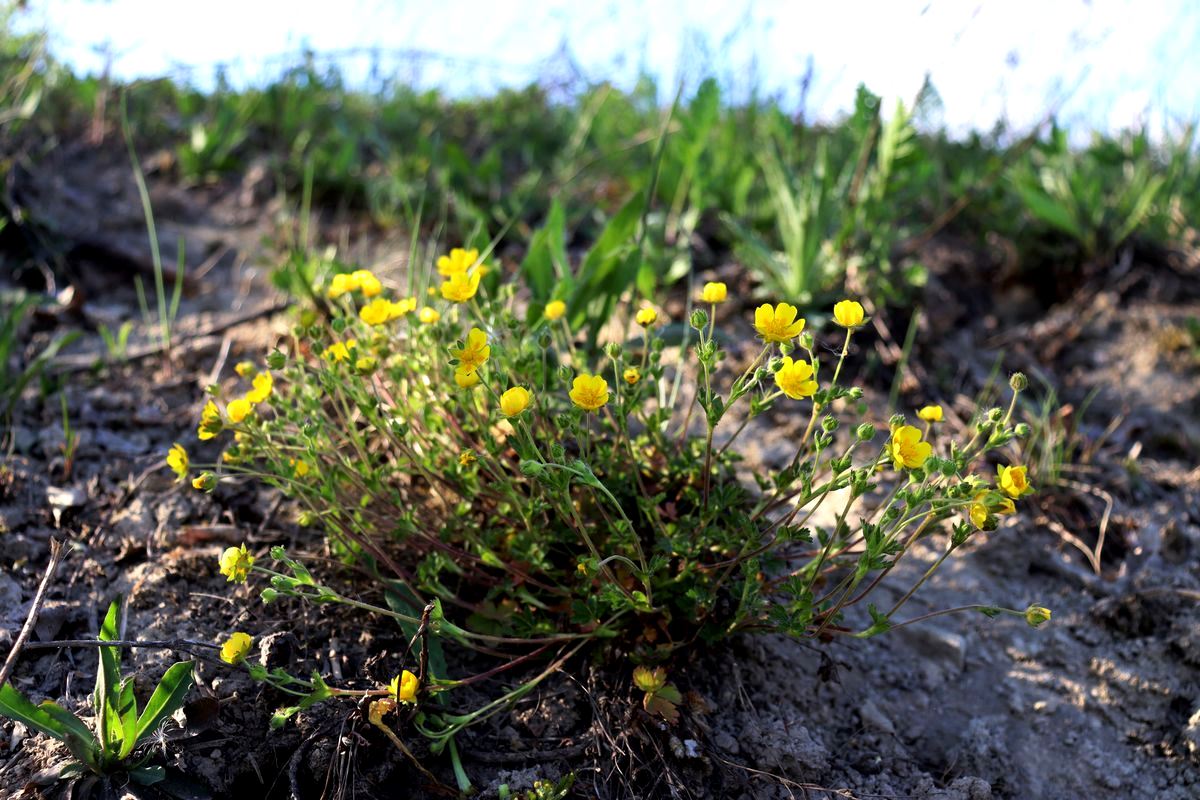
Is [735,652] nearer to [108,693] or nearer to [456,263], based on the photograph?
[456,263]

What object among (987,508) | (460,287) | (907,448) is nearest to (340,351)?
(460,287)

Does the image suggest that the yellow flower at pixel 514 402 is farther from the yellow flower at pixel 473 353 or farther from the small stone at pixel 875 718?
the small stone at pixel 875 718

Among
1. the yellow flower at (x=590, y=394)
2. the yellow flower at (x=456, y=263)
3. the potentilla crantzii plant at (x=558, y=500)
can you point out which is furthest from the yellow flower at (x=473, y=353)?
the yellow flower at (x=456, y=263)

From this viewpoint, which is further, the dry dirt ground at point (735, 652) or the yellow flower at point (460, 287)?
the yellow flower at point (460, 287)

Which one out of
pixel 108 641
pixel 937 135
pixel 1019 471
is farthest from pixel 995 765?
pixel 937 135

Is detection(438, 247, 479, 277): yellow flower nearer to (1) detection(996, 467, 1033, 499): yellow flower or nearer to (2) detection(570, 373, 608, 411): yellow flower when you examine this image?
(2) detection(570, 373, 608, 411): yellow flower

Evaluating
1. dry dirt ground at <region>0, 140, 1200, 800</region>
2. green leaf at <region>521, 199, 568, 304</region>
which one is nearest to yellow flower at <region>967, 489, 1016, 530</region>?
dry dirt ground at <region>0, 140, 1200, 800</region>

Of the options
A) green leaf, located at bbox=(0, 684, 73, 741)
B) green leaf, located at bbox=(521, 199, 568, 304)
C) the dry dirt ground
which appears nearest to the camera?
green leaf, located at bbox=(0, 684, 73, 741)
